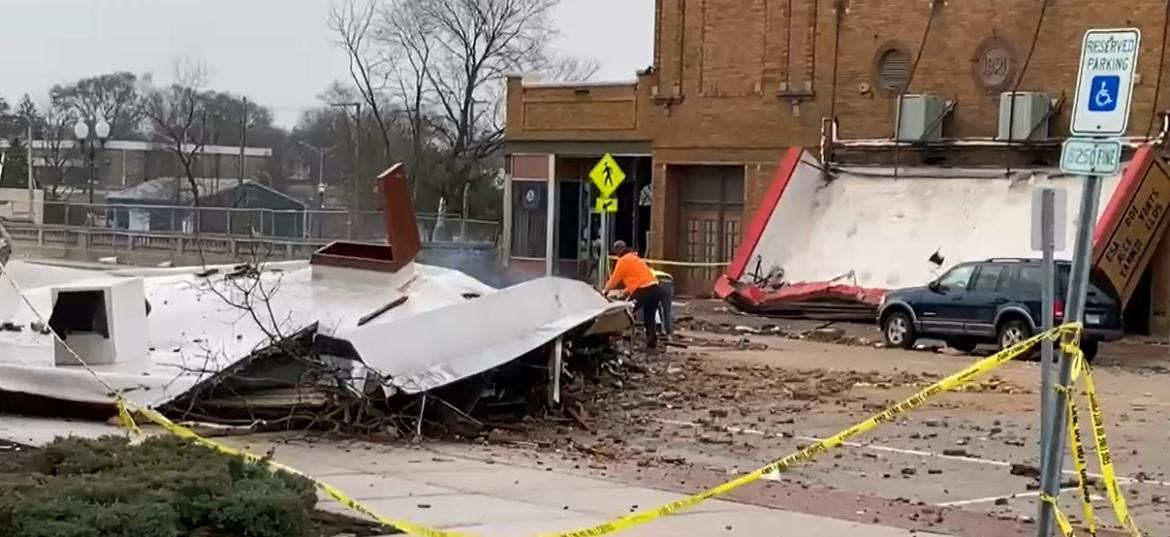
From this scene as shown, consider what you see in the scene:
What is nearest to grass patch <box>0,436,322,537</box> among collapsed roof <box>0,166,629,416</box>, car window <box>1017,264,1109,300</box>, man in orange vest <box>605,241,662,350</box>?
collapsed roof <box>0,166,629,416</box>

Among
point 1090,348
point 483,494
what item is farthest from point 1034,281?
point 483,494

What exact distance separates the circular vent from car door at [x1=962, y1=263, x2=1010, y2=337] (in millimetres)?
9261

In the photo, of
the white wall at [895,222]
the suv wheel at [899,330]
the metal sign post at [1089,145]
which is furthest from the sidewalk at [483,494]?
the white wall at [895,222]

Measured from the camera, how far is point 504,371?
49.8 ft

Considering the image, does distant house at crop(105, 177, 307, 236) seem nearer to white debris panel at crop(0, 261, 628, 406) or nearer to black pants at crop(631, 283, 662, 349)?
black pants at crop(631, 283, 662, 349)

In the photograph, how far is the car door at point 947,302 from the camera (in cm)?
2641

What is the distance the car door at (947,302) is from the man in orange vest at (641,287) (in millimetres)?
5135

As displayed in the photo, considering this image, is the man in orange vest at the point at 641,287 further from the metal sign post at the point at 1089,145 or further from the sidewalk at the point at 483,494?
the metal sign post at the point at 1089,145

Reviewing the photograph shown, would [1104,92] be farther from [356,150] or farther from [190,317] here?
[356,150]

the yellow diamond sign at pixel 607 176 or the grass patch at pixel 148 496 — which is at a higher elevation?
the yellow diamond sign at pixel 607 176

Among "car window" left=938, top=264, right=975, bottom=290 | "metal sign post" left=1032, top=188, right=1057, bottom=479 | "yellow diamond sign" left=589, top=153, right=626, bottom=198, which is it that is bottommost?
"car window" left=938, top=264, right=975, bottom=290

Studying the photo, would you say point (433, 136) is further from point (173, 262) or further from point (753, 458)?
point (753, 458)

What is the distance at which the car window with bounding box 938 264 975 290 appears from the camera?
26.6 meters

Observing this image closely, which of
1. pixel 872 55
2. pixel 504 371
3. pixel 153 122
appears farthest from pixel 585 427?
pixel 153 122
